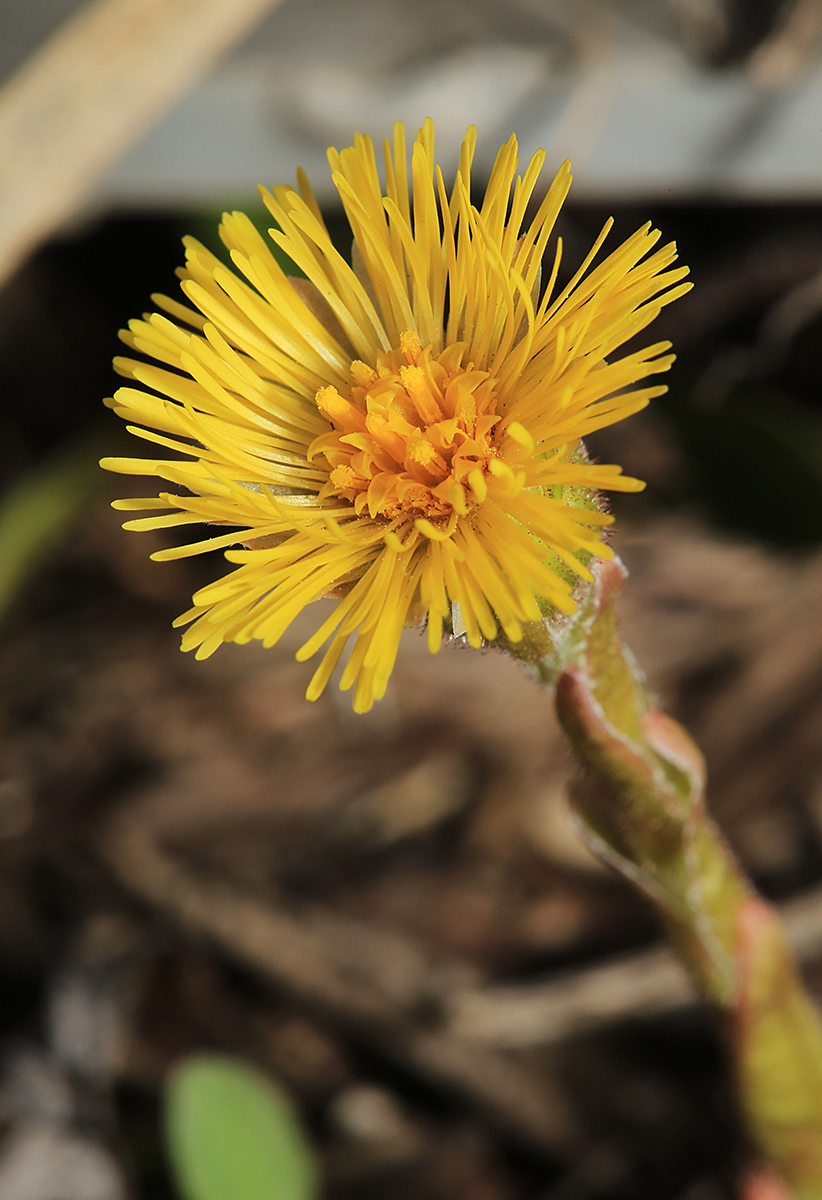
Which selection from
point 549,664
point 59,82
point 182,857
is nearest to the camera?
point 549,664

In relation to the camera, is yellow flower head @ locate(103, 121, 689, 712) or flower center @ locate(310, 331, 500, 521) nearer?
yellow flower head @ locate(103, 121, 689, 712)

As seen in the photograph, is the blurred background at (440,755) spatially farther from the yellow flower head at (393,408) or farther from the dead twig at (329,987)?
the yellow flower head at (393,408)

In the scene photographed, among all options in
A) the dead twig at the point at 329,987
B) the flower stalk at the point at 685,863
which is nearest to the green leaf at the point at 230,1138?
the dead twig at the point at 329,987

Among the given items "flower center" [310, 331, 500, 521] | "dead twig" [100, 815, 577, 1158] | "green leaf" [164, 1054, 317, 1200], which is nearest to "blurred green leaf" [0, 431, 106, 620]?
"dead twig" [100, 815, 577, 1158]

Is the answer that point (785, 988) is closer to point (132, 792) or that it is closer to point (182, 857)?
point (182, 857)

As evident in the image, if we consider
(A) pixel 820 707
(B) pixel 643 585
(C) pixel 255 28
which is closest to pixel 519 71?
(C) pixel 255 28

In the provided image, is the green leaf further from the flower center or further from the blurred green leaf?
the blurred green leaf

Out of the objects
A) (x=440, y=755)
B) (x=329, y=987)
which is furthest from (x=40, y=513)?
(x=329, y=987)
